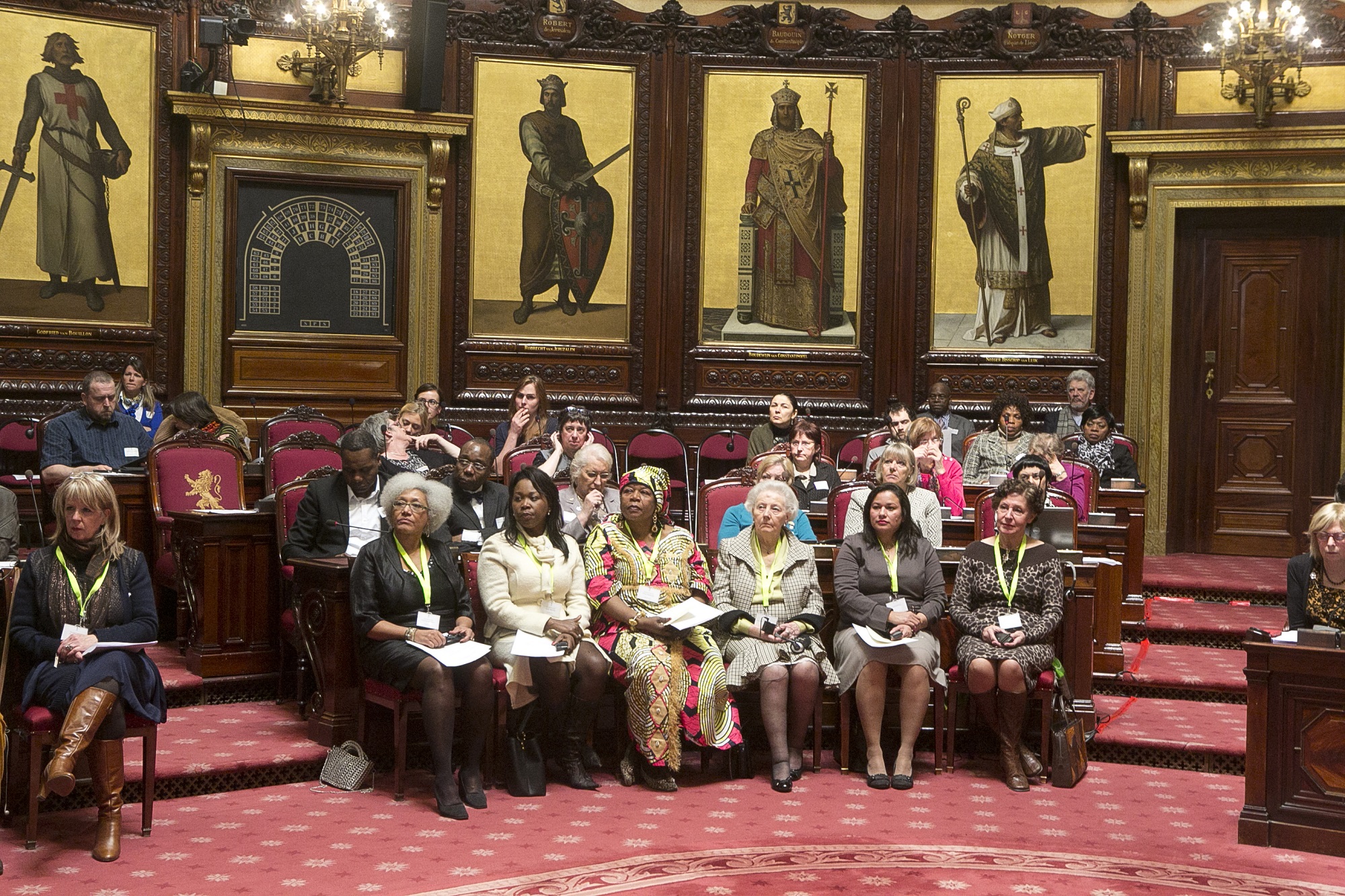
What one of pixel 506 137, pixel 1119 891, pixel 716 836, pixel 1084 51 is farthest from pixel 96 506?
pixel 1084 51

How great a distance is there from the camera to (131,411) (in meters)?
8.72

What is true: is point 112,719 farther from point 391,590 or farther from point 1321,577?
point 1321,577

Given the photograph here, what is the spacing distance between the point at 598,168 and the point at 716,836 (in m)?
6.51

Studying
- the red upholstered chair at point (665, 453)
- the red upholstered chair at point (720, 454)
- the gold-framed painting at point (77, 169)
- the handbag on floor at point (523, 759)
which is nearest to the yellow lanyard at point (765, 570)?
the handbag on floor at point (523, 759)

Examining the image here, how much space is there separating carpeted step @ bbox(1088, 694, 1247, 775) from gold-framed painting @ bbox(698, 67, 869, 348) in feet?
15.3

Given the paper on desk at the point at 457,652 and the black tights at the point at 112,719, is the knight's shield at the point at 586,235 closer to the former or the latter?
the paper on desk at the point at 457,652

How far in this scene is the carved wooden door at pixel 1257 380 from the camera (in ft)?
32.8

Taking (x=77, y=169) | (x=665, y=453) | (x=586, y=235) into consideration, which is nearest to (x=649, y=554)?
(x=665, y=453)

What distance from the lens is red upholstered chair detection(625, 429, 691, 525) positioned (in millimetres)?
9766

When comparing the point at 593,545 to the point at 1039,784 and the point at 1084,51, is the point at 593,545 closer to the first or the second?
the point at 1039,784

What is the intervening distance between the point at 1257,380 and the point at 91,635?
8478mm

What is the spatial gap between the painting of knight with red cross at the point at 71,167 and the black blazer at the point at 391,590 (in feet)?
16.3

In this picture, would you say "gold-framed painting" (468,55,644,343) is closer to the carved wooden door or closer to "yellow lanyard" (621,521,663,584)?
the carved wooden door

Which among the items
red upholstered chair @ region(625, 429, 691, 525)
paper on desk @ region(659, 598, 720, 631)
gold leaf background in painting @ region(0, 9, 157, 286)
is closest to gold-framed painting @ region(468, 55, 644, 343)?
red upholstered chair @ region(625, 429, 691, 525)
